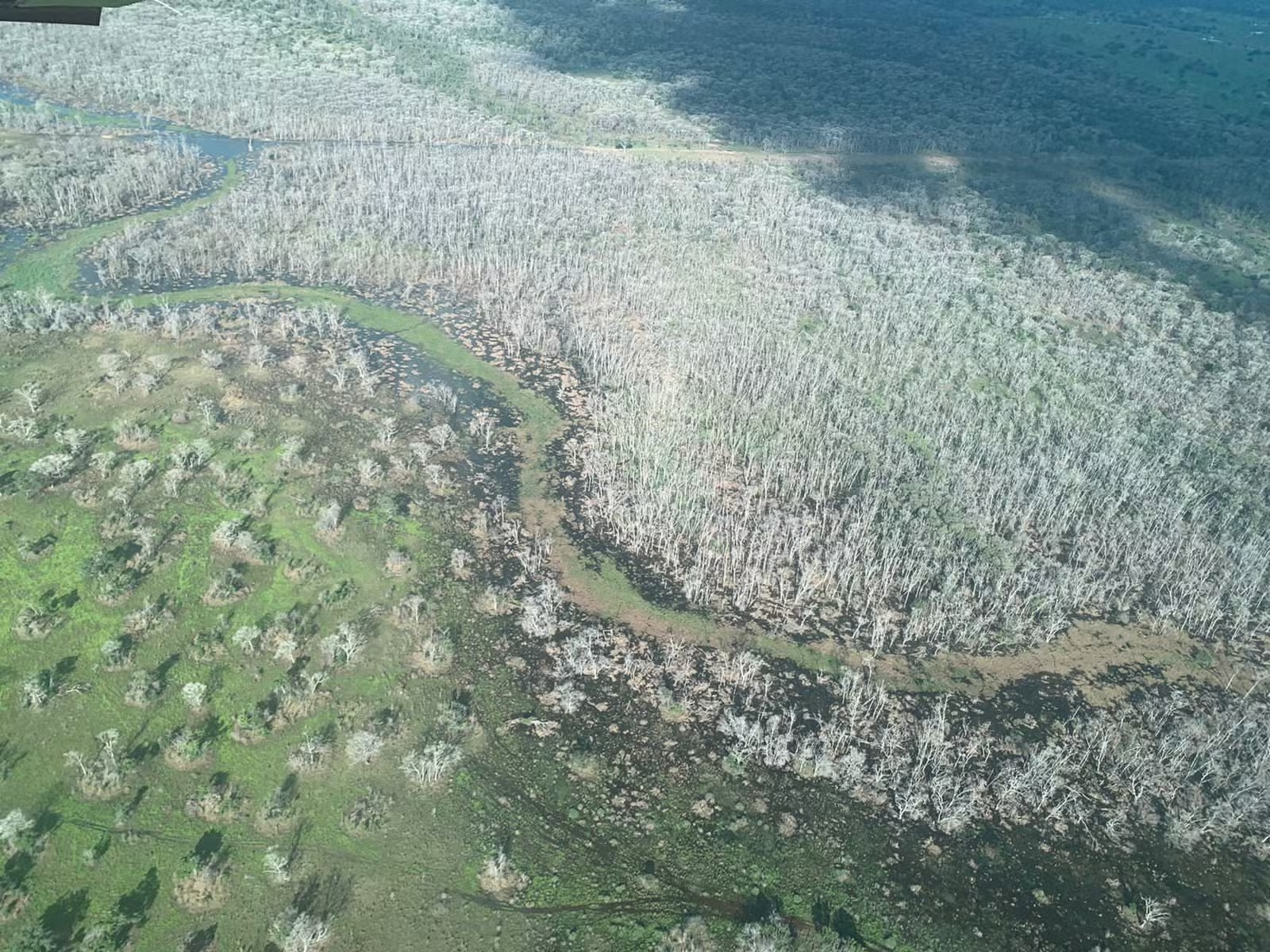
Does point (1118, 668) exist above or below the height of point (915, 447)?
below

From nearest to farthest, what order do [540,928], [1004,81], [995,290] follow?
[540,928] → [995,290] → [1004,81]

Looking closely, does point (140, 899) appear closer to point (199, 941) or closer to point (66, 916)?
point (66, 916)

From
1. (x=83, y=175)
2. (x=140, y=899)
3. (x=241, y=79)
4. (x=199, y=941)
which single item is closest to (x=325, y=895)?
(x=199, y=941)

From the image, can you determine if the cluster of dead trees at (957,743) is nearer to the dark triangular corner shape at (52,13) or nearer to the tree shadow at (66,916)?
the tree shadow at (66,916)

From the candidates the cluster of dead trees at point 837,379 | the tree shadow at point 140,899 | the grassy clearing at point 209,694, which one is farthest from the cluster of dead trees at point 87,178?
the tree shadow at point 140,899

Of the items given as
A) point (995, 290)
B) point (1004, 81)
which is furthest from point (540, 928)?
point (1004, 81)

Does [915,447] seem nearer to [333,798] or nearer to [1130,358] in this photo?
[1130,358]
